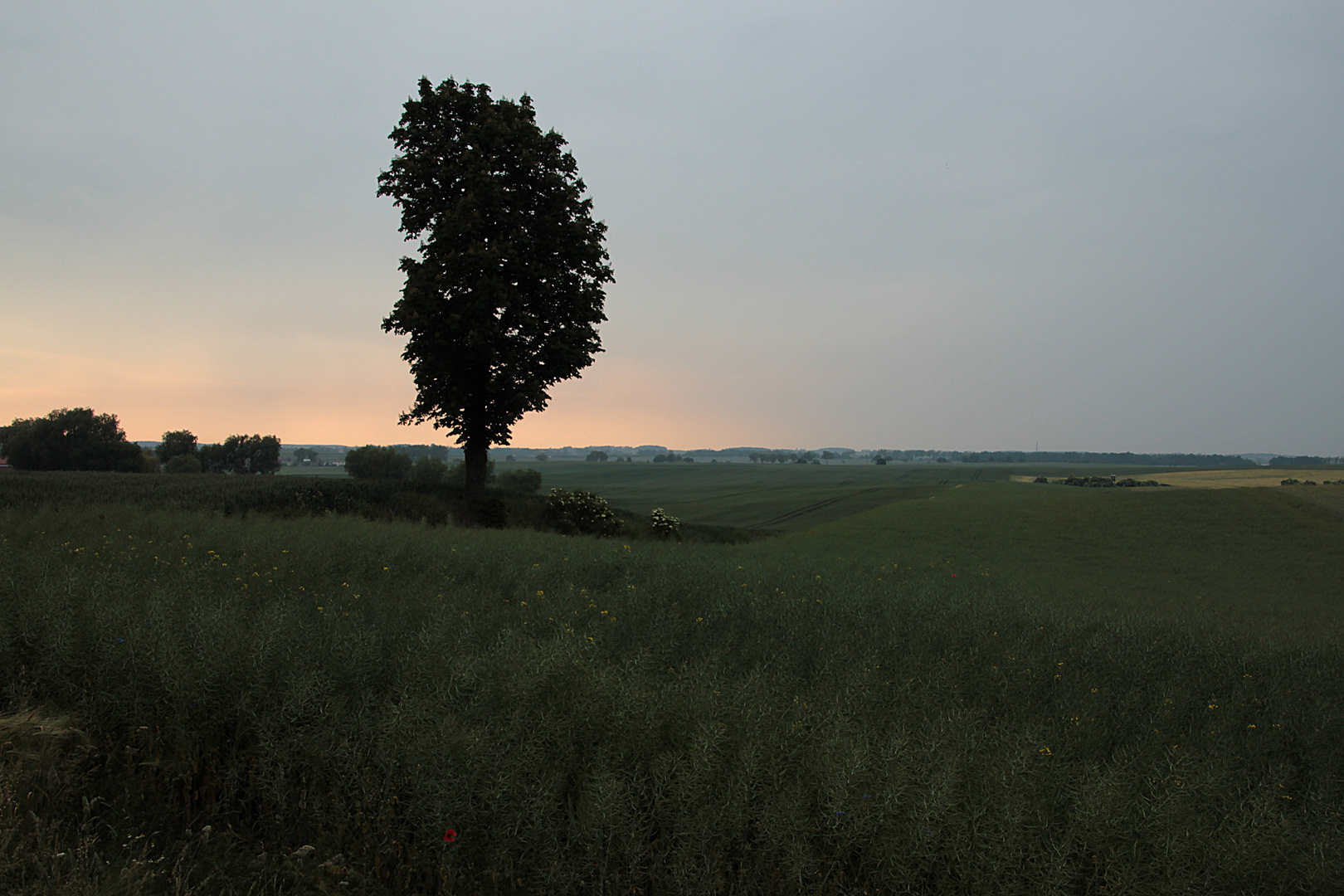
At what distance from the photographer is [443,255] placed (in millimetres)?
22609

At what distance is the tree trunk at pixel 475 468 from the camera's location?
79.1 ft

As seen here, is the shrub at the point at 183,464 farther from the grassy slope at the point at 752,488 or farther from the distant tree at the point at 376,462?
the grassy slope at the point at 752,488

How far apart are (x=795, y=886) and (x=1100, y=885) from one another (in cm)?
167

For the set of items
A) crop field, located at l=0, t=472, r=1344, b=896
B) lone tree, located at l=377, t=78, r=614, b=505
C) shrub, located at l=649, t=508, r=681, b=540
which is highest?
lone tree, located at l=377, t=78, r=614, b=505

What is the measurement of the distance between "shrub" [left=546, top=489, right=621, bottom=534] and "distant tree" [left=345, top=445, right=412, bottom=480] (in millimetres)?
54124

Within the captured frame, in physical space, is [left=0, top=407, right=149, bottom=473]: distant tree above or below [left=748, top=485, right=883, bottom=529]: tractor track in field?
above

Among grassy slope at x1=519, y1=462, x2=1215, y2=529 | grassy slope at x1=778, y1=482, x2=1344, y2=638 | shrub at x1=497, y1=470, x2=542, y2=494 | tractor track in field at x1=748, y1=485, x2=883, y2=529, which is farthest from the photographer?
shrub at x1=497, y1=470, x2=542, y2=494

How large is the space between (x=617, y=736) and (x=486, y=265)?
65.3 ft

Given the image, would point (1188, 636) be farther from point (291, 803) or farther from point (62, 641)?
point (62, 641)

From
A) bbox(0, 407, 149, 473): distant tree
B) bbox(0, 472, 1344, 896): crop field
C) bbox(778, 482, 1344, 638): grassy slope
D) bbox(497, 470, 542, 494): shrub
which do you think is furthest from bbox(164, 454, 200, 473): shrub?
bbox(0, 472, 1344, 896): crop field

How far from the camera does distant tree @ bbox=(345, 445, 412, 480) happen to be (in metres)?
73.2

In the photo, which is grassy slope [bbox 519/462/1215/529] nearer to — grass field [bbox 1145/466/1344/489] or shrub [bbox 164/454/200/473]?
grass field [bbox 1145/466/1344/489]

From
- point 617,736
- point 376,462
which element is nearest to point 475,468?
point 617,736

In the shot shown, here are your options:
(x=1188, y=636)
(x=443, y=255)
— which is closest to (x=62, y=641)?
(x=1188, y=636)
